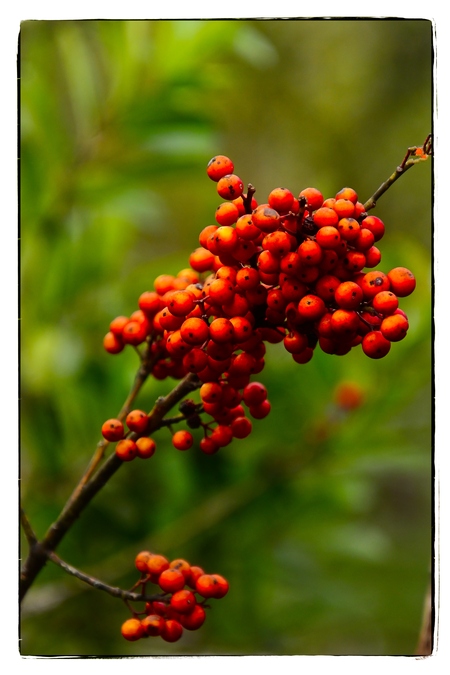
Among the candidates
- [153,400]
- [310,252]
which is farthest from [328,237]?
[153,400]

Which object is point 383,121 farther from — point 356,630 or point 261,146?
point 356,630

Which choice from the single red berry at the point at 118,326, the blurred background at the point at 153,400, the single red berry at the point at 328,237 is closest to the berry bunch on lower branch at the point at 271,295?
the single red berry at the point at 328,237

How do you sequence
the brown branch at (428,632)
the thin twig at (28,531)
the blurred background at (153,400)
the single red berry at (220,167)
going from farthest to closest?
the blurred background at (153,400) < the brown branch at (428,632) < the thin twig at (28,531) < the single red berry at (220,167)

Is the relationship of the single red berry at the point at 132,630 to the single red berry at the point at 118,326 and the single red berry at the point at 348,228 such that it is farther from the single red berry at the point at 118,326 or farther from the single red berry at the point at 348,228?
the single red berry at the point at 348,228

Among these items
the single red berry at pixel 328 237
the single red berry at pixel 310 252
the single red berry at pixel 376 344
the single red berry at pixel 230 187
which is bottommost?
the single red berry at pixel 376 344

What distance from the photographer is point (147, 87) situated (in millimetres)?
2199

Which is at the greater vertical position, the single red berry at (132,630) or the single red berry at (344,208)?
the single red berry at (344,208)

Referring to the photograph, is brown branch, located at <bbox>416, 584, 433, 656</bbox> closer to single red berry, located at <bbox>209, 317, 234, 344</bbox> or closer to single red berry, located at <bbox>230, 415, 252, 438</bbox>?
single red berry, located at <bbox>230, 415, 252, 438</bbox>

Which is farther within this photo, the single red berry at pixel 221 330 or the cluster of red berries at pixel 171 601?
the cluster of red berries at pixel 171 601

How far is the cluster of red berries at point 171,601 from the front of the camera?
1.10m

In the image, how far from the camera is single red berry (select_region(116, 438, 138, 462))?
3.55ft

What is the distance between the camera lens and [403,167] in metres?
0.95

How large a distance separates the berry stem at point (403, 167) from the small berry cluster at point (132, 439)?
0.43 metres
